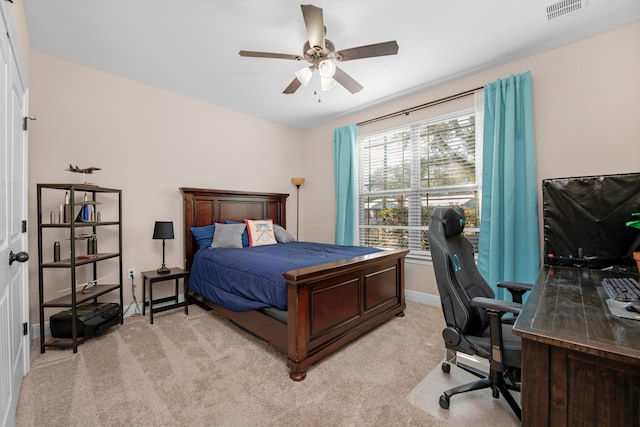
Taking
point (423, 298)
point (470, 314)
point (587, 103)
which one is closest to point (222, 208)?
point (423, 298)

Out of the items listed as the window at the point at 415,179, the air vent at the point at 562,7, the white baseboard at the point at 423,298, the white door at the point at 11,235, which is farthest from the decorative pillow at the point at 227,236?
the air vent at the point at 562,7

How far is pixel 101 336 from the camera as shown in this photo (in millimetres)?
2502

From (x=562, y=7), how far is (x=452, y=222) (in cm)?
193

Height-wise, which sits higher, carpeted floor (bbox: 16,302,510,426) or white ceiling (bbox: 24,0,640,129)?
white ceiling (bbox: 24,0,640,129)

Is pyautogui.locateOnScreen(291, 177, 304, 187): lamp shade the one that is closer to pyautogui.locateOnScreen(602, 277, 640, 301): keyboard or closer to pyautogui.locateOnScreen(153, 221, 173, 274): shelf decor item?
pyautogui.locateOnScreen(153, 221, 173, 274): shelf decor item

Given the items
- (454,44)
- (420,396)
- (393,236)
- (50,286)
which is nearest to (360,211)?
(393,236)

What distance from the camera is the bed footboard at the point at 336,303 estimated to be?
6.23 feet

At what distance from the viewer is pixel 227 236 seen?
3404mm

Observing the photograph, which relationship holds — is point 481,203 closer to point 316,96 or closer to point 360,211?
point 360,211

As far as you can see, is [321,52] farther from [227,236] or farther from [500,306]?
[227,236]

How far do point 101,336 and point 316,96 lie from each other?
3.52 m

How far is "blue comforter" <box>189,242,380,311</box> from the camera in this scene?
213 centimetres

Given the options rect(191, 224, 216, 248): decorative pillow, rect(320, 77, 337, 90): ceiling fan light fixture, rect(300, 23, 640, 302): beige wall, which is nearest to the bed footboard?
rect(320, 77, 337, 90): ceiling fan light fixture

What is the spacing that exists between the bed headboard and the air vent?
3651 millimetres
